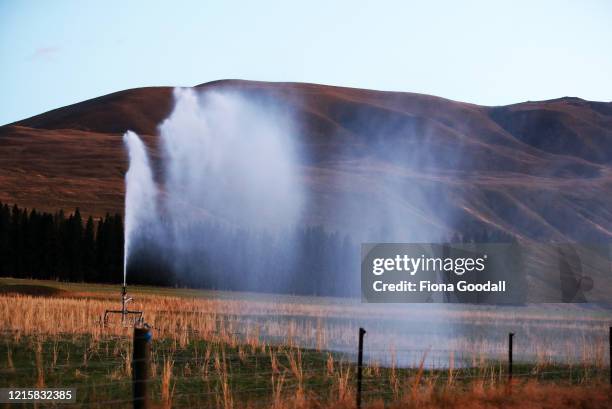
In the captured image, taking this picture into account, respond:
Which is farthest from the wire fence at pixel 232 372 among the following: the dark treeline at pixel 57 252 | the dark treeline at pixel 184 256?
the dark treeline at pixel 184 256

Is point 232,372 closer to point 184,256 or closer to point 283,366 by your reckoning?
point 283,366

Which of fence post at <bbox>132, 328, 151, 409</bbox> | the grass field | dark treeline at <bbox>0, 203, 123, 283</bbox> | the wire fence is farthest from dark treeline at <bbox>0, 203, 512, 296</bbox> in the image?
fence post at <bbox>132, 328, 151, 409</bbox>

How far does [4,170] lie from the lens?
16062cm

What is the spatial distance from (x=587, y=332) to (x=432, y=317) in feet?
33.6

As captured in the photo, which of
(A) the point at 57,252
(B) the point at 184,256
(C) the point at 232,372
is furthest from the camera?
(B) the point at 184,256

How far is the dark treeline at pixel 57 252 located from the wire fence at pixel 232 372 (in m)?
58.0

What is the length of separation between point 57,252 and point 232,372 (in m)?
65.3

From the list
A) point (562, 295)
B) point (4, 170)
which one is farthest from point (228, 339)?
point (4, 170)

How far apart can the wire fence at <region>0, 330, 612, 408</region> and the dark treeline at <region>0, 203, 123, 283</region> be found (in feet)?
190

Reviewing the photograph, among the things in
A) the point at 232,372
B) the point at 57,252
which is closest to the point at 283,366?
the point at 232,372

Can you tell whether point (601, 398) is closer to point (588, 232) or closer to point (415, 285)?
point (415, 285)

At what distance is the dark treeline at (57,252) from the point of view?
8288 centimetres

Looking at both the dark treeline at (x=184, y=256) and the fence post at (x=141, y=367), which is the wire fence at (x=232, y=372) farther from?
the dark treeline at (x=184, y=256)

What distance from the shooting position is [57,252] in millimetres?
82938
